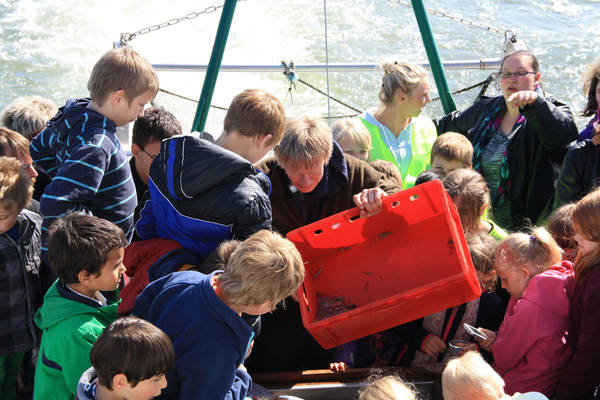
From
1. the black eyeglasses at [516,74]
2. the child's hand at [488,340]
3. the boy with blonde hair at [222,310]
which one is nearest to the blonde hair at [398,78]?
the black eyeglasses at [516,74]

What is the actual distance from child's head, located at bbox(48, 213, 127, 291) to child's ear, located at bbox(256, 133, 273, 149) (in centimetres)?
65

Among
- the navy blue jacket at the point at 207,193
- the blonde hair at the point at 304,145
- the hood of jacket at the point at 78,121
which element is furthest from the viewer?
the hood of jacket at the point at 78,121

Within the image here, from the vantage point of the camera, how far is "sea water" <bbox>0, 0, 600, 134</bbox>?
1027cm

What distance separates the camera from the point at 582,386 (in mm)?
2398

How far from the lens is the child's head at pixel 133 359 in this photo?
6.58ft

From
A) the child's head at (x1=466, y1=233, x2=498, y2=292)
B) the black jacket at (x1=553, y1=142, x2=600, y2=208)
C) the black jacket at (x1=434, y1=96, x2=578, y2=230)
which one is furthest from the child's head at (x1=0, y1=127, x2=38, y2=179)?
the black jacket at (x1=553, y1=142, x2=600, y2=208)

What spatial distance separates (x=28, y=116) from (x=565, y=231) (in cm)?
301

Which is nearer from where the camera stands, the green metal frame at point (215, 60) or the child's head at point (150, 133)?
the child's head at point (150, 133)

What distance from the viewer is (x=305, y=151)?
2.70 metres

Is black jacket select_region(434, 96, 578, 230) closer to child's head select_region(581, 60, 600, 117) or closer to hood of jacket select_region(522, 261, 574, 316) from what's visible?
child's head select_region(581, 60, 600, 117)

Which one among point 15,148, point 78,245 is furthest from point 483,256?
point 15,148

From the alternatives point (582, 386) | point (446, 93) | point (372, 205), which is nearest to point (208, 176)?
point (372, 205)

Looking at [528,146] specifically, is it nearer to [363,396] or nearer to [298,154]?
[298,154]

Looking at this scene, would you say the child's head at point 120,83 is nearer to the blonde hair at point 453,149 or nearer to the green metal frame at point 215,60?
the green metal frame at point 215,60
